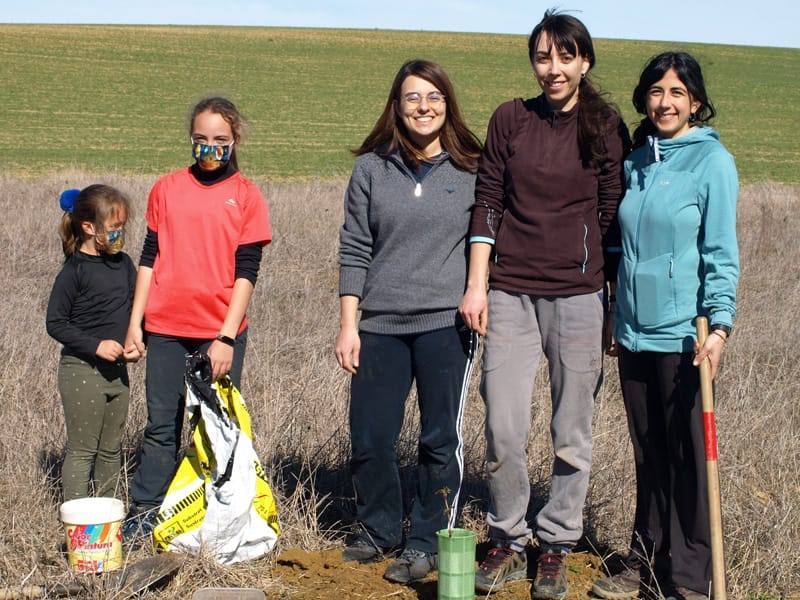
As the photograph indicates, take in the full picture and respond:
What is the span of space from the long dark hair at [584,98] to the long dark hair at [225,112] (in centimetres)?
122

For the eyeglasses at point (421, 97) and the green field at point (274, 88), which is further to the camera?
the green field at point (274, 88)

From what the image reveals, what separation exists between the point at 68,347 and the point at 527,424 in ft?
6.16

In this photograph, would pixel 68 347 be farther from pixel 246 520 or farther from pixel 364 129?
pixel 364 129

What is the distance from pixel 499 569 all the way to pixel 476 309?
39.0 inches

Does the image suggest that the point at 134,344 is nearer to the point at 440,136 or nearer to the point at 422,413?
the point at 422,413

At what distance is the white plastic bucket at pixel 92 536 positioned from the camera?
146 inches

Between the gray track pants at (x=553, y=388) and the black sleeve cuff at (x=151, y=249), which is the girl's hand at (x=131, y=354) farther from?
the gray track pants at (x=553, y=388)

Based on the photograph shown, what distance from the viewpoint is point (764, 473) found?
484cm

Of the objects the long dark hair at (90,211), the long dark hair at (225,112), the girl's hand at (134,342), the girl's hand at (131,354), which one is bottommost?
the girl's hand at (131,354)

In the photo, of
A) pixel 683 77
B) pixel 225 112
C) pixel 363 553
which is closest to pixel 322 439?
pixel 363 553

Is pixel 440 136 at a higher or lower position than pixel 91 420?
higher

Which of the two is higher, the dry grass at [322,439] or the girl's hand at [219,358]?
the girl's hand at [219,358]

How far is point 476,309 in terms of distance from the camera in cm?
370

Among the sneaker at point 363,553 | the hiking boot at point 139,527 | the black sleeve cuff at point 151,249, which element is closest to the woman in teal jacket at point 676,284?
the sneaker at point 363,553
